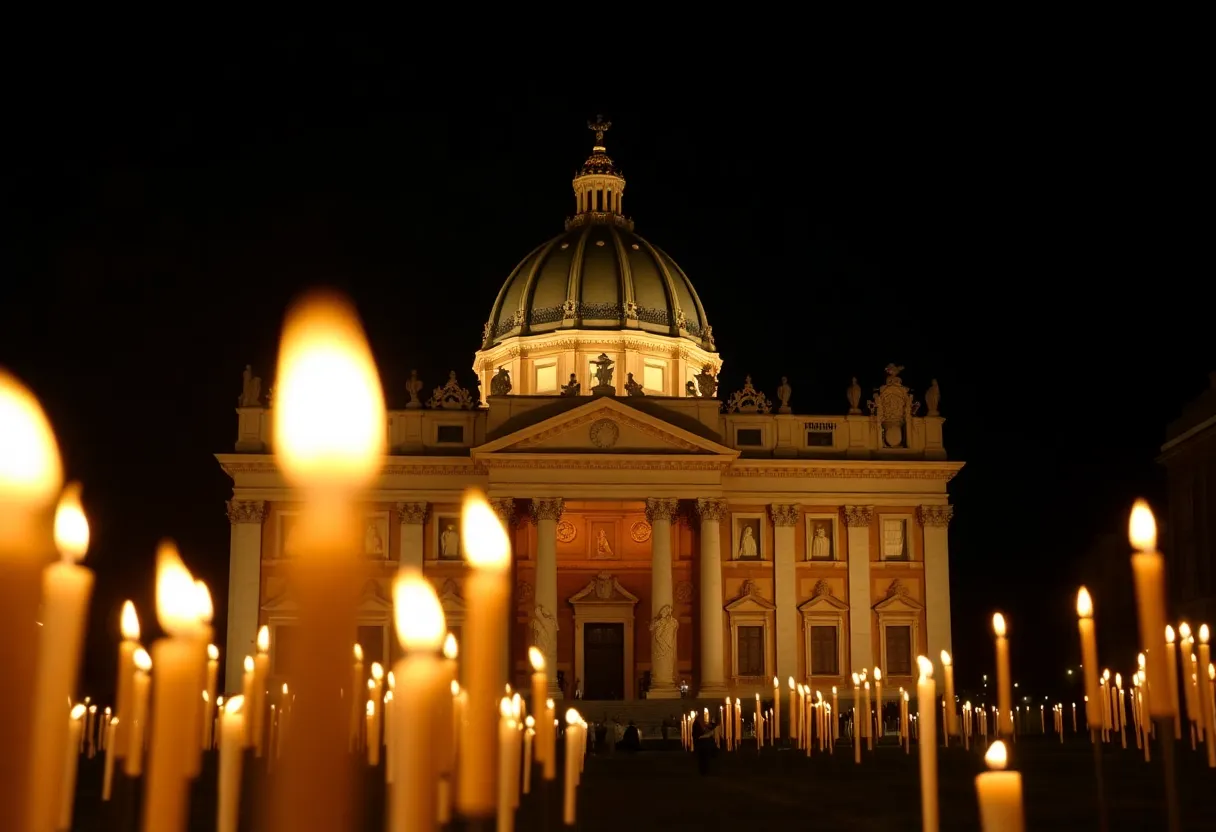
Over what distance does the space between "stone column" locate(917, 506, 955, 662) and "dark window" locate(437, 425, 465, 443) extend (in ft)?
57.5

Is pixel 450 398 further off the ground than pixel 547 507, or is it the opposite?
→ pixel 450 398

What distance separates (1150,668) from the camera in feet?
17.7

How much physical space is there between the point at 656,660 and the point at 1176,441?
20.8 metres

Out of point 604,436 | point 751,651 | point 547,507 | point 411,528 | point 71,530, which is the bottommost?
point 71,530

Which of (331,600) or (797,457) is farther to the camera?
(797,457)

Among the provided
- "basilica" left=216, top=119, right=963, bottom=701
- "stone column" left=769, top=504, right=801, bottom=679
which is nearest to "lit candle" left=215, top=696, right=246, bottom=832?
"basilica" left=216, top=119, right=963, bottom=701

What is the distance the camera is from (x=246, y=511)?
186ft

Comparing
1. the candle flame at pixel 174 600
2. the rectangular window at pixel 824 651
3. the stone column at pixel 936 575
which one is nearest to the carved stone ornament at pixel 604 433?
the rectangular window at pixel 824 651

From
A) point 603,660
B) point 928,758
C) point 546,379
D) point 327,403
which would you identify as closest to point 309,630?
point 327,403

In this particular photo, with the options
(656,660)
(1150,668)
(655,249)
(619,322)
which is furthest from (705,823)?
(655,249)

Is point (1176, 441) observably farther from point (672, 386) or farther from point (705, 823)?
point (705, 823)

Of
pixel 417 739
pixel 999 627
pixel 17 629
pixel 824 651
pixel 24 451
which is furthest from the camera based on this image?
pixel 824 651

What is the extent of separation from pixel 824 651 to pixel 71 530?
2207 inches

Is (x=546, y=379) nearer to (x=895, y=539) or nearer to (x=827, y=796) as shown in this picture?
(x=895, y=539)
